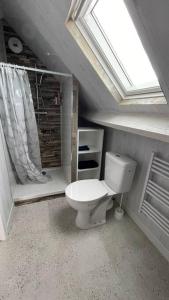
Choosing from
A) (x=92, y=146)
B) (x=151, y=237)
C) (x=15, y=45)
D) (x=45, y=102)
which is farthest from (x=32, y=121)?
(x=151, y=237)

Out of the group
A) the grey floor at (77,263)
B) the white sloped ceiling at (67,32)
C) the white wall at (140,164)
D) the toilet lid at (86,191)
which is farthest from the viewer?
the toilet lid at (86,191)

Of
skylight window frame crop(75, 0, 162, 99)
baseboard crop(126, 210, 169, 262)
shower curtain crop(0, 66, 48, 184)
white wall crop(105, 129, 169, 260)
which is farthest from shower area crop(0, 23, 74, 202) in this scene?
baseboard crop(126, 210, 169, 262)

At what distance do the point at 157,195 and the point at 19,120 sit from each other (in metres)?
1.78

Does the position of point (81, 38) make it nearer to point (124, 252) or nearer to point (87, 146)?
point (87, 146)

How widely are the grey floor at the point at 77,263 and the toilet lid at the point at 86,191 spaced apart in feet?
1.44

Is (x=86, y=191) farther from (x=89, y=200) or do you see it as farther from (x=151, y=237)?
(x=151, y=237)

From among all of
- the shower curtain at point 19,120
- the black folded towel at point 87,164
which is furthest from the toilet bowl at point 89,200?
the shower curtain at point 19,120

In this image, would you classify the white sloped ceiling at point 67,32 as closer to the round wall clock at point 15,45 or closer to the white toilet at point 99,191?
the round wall clock at point 15,45

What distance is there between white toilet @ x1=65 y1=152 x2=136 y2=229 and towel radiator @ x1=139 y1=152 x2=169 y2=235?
0.21 meters

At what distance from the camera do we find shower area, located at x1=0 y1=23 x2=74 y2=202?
177 cm

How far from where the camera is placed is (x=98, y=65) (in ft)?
4.29

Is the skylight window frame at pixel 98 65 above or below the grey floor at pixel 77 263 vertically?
above

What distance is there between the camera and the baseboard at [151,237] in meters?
1.37

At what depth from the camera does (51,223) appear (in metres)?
1.68
